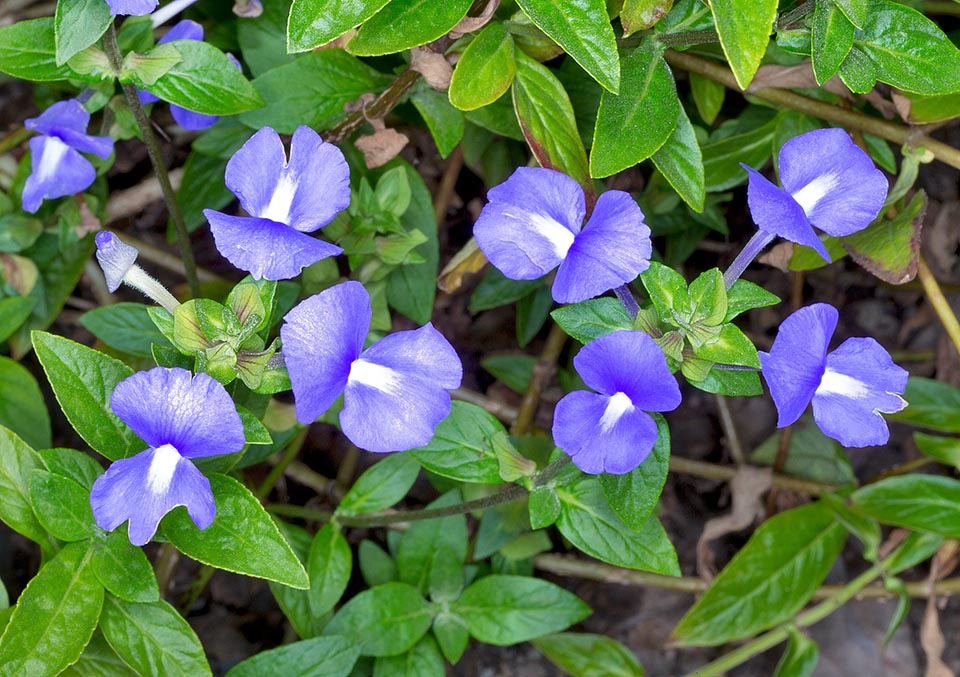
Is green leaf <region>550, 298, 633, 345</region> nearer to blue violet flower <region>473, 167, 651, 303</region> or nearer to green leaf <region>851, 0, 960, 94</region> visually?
blue violet flower <region>473, 167, 651, 303</region>

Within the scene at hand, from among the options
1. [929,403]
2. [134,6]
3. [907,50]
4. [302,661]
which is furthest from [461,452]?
[929,403]

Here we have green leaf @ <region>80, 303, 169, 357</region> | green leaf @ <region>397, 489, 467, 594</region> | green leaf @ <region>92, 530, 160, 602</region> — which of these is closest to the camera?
green leaf @ <region>92, 530, 160, 602</region>

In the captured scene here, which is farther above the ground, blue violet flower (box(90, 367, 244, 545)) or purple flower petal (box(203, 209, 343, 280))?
purple flower petal (box(203, 209, 343, 280))

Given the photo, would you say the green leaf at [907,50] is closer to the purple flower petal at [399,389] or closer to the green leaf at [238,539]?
the purple flower petal at [399,389]

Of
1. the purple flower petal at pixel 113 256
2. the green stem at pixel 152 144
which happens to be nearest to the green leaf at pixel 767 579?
the green stem at pixel 152 144

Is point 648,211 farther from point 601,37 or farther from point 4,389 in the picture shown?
point 4,389

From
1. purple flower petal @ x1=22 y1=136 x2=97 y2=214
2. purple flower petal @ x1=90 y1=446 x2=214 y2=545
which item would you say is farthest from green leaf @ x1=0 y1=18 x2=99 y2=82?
purple flower petal @ x1=90 y1=446 x2=214 y2=545
